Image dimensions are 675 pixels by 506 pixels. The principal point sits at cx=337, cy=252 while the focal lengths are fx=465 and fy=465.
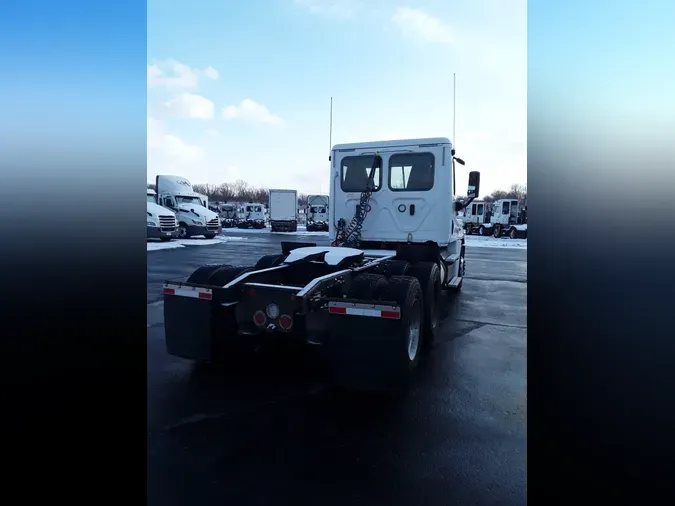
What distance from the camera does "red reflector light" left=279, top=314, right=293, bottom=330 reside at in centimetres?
481

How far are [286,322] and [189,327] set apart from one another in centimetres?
111

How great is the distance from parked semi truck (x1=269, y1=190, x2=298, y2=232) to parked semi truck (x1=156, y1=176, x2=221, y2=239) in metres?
10.7

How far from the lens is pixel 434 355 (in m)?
5.84

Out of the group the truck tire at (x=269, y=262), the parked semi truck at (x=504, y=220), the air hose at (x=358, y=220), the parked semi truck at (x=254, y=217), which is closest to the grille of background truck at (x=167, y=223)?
the air hose at (x=358, y=220)

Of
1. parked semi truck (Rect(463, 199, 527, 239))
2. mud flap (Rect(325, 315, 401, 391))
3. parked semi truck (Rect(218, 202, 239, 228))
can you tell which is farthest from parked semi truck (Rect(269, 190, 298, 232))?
mud flap (Rect(325, 315, 401, 391))

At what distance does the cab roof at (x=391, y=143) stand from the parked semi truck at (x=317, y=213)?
3188cm

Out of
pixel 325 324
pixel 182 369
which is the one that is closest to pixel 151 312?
pixel 182 369

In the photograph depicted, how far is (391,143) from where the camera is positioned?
769 cm

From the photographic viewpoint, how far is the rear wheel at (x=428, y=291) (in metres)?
6.21

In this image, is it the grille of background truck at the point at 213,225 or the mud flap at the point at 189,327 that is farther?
the grille of background truck at the point at 213,225

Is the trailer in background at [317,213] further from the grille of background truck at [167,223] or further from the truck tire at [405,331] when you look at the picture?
the truck tire at [405,331]

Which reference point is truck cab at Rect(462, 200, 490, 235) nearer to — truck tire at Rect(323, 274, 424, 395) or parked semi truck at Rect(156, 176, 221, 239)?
parked semi truck at Rect(156, 176, 221, 239)
